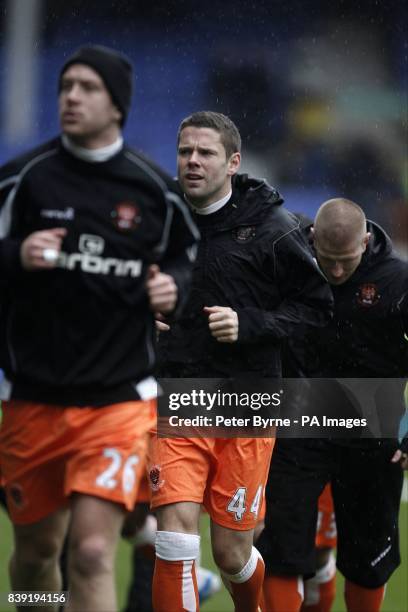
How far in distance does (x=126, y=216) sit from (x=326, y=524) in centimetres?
275

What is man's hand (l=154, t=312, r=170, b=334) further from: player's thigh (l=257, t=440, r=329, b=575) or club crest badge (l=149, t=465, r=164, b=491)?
player's thigh (l=257, t=440, r=329, b=575)

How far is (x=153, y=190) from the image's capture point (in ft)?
13.0

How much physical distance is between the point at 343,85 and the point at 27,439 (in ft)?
43.2

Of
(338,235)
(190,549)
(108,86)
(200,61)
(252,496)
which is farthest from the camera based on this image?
(200,61)

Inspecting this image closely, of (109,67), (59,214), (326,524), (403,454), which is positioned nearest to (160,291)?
(59,214)

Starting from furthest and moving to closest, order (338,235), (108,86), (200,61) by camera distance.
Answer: (200,61), (338,235), (108,86)

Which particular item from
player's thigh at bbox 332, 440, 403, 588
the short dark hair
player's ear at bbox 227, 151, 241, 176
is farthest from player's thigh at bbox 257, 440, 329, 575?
the short dark hair

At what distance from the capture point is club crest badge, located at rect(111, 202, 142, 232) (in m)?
3.88

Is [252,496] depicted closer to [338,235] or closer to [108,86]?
[338,235]

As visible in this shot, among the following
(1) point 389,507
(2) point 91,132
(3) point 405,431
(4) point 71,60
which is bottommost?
(1) point 389,507

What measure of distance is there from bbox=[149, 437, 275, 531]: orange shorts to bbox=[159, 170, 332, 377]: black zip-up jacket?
303mm

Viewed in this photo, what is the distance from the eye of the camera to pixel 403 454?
545 centimetres

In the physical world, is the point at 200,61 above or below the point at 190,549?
above

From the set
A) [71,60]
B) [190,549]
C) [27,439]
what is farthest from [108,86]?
[190,549]
